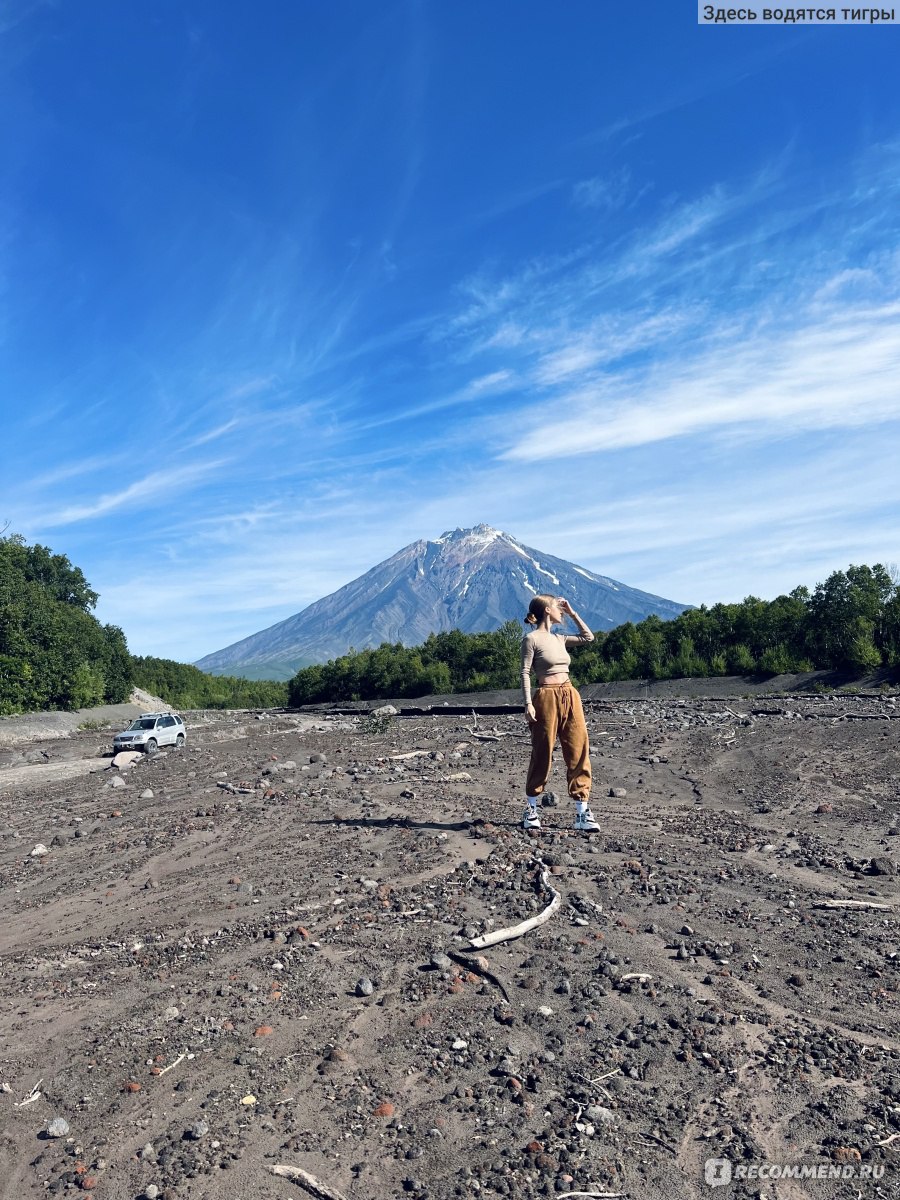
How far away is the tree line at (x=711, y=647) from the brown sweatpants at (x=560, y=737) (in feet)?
114

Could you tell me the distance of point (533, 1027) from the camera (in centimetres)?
430

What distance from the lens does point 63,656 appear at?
50.4 m

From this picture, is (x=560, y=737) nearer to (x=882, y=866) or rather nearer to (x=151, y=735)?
(x=882, y=866)

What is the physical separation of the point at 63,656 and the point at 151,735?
1053 inches

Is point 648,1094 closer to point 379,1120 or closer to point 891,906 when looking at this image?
point 379,1120

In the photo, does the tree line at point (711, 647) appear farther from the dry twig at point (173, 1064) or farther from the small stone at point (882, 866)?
the dry twig at point (173, 1064)

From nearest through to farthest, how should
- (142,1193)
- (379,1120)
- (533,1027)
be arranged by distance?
(142,1193)
(379,1120)
(533,1027)

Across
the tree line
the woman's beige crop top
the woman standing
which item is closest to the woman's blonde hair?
the woman standing

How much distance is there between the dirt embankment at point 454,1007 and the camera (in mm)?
3303

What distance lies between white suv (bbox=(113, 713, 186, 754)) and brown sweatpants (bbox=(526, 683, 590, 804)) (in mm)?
20938

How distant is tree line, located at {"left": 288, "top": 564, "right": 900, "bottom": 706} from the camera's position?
3931cm

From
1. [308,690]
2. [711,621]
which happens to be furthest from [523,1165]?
[308,690]

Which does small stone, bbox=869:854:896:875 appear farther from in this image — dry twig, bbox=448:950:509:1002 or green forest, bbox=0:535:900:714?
green forest, bbox=0:535:900:714

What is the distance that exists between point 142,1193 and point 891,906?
17.9ft
